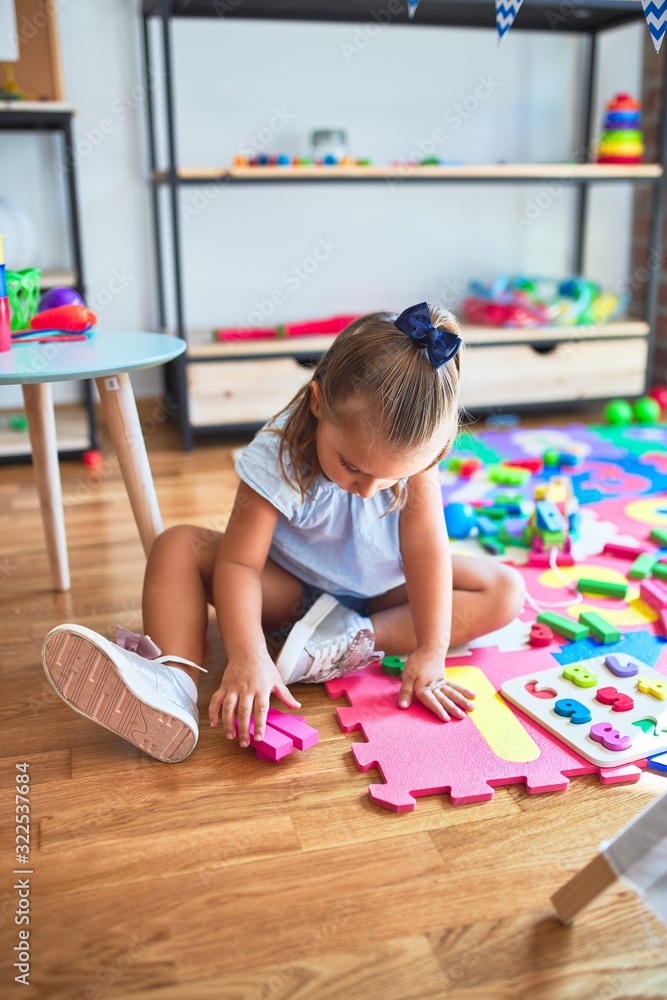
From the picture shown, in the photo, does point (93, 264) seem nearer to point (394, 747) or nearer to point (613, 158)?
point (613, 158)

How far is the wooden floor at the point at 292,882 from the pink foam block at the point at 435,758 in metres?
0.01

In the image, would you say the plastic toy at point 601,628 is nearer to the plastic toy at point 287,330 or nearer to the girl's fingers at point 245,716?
the girl's fingers at point 245,716

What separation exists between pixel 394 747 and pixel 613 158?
1699 mm

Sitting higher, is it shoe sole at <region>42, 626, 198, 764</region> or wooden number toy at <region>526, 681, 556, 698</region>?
Answer: shoe sole at <region>42, 626, 198, 764</region>

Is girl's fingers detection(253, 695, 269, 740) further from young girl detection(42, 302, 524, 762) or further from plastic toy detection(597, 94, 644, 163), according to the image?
plastic toy detection(597, 94, 644, 163)

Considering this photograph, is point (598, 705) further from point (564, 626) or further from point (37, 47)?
point (37, 47)

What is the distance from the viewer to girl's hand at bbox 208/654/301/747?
84 centimetres

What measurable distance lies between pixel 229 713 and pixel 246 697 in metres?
0.02

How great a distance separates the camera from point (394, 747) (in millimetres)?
860

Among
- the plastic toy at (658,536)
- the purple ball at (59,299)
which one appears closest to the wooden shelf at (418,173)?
the purple ball at (59,299)

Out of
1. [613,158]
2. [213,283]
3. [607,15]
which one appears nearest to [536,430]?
[613,158]

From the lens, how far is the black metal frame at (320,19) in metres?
1.78

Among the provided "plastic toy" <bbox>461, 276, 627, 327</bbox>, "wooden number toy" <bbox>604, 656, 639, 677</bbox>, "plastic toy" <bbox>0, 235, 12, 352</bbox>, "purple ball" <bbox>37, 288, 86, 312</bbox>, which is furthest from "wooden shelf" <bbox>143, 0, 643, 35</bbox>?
"wooden number toy" <bbox>604, 656, 639, 677</bbox>

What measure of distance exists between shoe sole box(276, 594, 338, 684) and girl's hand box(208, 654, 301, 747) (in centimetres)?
8
